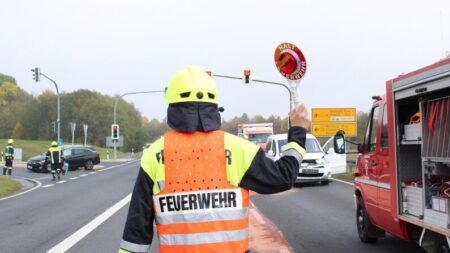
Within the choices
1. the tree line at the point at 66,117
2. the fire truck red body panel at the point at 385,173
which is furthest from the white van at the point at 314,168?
the tree line at the point at 66,117

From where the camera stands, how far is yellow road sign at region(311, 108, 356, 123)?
96.6 ft

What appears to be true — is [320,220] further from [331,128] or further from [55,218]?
[331,128]

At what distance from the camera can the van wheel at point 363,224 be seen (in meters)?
8.00

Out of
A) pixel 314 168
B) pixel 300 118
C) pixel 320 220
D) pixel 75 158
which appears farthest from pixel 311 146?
pixel 75 158

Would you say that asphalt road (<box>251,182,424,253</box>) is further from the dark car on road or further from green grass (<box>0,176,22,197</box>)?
the dark car on road

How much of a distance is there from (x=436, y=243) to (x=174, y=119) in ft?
12.5

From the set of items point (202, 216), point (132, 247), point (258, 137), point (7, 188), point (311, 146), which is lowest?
point (7, 188)

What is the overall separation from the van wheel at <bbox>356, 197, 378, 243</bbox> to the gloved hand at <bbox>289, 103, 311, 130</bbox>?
212 inches

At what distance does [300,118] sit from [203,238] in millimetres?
826

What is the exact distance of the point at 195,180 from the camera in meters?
2.72

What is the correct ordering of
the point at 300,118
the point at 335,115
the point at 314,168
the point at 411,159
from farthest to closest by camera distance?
the point at 335,115 < the point at 314,168 < the point at 411,159 < the point at 300,118

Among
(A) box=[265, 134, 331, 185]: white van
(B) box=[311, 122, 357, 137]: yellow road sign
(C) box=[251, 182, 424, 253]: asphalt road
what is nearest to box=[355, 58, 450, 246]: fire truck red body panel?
(C) box=[251, 182, 424, 253]: asphalt road

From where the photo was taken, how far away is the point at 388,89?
6.31 metres

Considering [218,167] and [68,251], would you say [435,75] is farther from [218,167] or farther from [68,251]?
[68,251]
